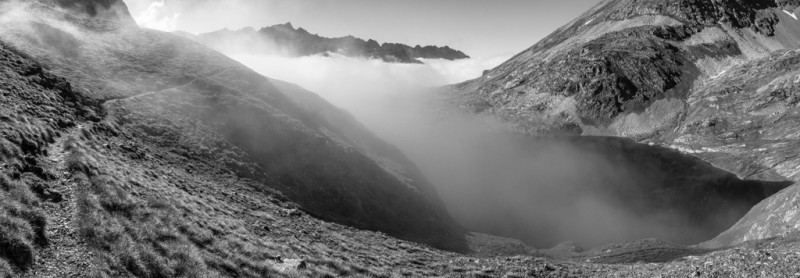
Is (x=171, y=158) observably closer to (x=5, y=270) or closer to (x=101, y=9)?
(x=5, y=270)

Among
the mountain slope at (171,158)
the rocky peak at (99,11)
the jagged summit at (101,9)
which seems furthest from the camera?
the jagged summit at (101,9)

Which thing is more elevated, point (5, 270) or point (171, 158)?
point (5, 270)

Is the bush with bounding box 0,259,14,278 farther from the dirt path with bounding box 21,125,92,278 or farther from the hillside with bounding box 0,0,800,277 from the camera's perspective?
the dirt path with bounding box 21,125,92,278

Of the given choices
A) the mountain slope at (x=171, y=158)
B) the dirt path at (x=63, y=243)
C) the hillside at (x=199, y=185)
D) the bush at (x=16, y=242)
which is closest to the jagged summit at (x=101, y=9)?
the hillside at (x=199, y=185)

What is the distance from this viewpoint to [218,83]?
288 ft

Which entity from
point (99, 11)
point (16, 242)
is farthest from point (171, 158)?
point (99, 11)

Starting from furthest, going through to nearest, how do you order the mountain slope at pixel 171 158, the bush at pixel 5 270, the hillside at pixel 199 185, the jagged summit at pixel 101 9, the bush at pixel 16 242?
the jagged summit at pixel 101 9, the mountain slope at pixel 171 158, the hillside at pixel 199 185, the bush at pixel 16 242, the bush at pixel 5 270

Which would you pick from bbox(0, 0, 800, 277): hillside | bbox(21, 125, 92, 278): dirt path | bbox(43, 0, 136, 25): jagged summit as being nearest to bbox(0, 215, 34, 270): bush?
bbox(0, 0, 800, 277): hillside

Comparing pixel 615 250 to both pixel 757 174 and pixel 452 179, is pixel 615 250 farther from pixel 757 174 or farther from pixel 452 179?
pixel 757 174

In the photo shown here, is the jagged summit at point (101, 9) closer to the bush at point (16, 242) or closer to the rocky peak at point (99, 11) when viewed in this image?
the rocky peak at point (99, 11)

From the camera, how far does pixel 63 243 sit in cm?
2503

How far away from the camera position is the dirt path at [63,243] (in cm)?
2281

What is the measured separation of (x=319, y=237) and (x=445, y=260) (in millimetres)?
15397

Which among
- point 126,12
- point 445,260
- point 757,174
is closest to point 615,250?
point 445,260
